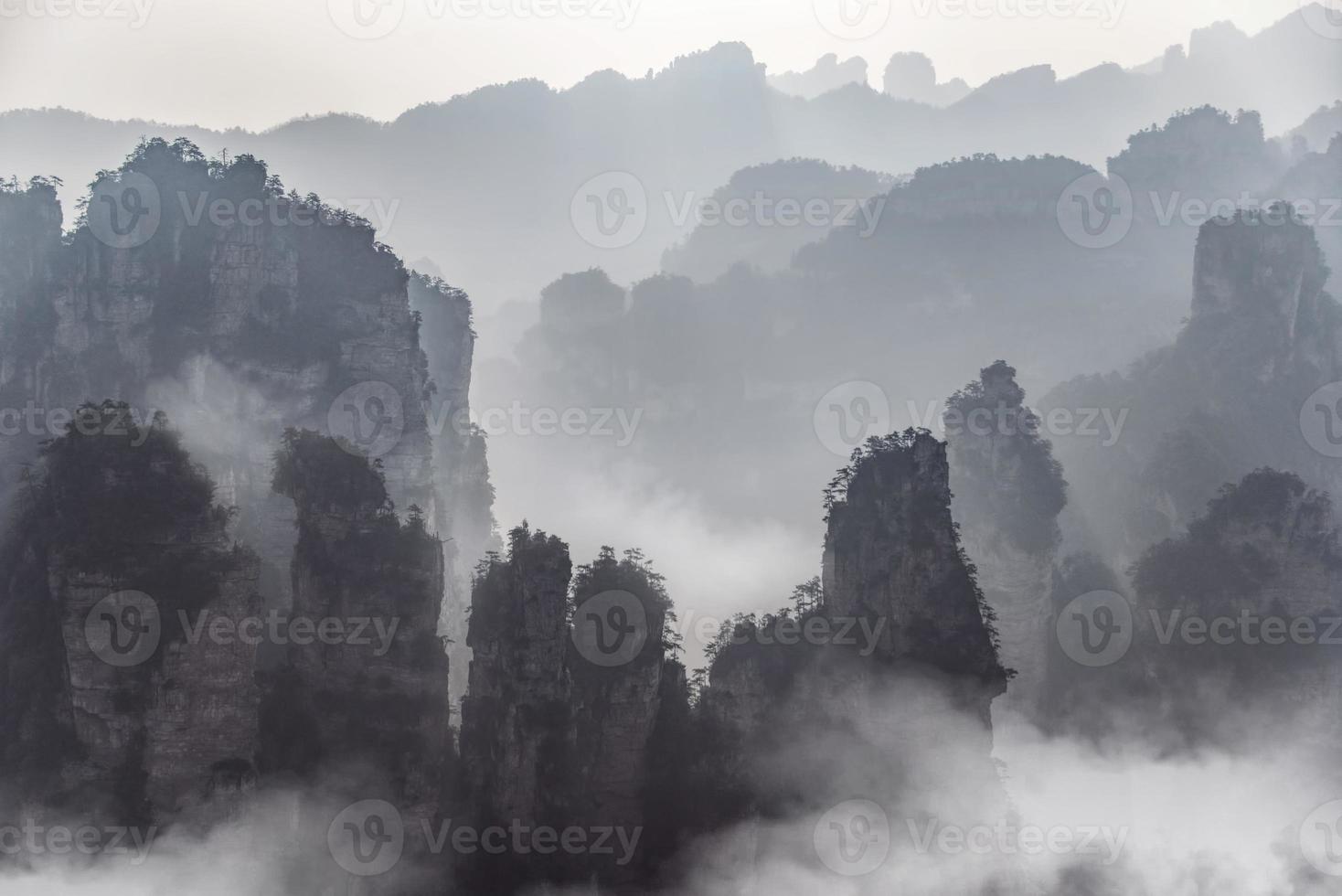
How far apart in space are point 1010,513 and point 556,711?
73.5ft

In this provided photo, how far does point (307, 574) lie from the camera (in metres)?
39.8

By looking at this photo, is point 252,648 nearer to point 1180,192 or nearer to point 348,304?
point 348,304

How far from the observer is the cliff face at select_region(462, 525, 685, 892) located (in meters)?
38.8

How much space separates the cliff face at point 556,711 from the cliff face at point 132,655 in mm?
6472

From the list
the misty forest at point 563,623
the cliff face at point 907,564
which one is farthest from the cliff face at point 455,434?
the cliff face at point 907,564

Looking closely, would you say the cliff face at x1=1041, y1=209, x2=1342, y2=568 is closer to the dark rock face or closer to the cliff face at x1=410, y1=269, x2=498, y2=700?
the dark rock face

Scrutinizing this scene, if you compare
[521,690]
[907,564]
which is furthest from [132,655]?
[907,564]

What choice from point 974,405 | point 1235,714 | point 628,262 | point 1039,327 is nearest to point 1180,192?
point 1039,327

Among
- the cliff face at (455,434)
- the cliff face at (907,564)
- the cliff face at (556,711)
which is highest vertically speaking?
the cliff face at (455,434)

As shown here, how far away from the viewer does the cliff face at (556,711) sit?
127ft

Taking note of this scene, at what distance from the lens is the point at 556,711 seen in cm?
3900

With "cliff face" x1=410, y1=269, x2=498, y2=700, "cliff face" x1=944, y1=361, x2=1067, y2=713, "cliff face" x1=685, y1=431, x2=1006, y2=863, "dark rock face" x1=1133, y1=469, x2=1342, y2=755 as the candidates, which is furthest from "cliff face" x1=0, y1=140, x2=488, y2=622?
"dark rock face" x1=1133, y1=469, x2=1342, y2=755

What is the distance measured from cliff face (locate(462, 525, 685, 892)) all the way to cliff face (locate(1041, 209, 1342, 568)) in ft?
103

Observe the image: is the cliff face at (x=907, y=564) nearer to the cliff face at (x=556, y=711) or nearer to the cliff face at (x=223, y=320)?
the cliff face at (x=556, y=711)
